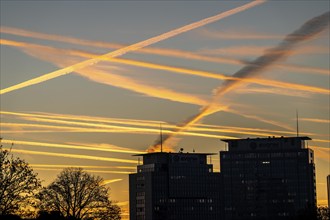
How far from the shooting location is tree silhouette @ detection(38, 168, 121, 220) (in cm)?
18450

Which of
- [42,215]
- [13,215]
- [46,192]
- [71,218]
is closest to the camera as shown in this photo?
[13,215]

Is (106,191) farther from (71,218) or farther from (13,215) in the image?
(13,215)

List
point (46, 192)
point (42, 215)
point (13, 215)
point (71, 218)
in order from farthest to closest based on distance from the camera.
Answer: point (46, 192)
point (71, 218)
point (42, 215)
point (13, 215)

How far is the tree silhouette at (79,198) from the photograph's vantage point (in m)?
184

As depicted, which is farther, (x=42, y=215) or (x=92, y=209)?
(x=92, y=209)

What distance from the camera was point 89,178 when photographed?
191m

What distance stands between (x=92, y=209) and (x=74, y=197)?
17.3ft

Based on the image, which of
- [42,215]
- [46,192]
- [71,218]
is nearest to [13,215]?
[42,215]

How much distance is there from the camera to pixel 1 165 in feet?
434

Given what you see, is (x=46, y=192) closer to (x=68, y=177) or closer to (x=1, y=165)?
(x=68, y=177)

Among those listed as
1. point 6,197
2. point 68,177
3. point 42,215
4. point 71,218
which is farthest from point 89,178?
point 6,197

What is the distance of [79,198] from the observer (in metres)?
187

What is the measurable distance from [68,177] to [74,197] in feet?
19.1

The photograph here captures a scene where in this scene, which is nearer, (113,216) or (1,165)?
(1,165)
